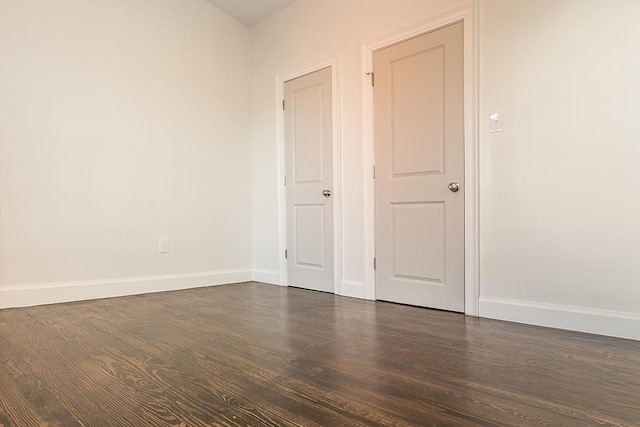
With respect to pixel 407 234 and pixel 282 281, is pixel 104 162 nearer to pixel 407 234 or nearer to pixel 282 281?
pixel 282 281

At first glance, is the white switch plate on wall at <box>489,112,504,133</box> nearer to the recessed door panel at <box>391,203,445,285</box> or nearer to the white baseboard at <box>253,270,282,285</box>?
the recessed door panel at <box>391,203,445,285</box>

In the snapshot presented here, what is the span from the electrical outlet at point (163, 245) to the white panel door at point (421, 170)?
1958mm

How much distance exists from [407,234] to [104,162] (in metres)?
2.53

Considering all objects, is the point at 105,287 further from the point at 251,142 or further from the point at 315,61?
the point at 315,61

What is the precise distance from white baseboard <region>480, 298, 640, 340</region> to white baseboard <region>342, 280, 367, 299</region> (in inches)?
38.8

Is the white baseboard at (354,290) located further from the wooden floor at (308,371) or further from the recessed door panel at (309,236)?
the wooden floor at (308,371)

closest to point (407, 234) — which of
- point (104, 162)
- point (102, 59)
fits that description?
point (104, 162)

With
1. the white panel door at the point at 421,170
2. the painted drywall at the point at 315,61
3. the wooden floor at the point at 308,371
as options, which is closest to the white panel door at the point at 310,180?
the painted drywall at the point at 315,61

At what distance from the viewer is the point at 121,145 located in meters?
3.57

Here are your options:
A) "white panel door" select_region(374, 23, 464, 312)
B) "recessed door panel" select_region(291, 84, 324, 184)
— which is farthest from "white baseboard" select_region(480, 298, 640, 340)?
"recessed door panel" select_region(291, 84, 324, 184)

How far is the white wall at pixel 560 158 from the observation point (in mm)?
2107

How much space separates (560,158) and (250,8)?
10.6ft

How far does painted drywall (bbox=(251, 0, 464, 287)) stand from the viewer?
3275 mm

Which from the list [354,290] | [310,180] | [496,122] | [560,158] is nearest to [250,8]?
[310,180]
